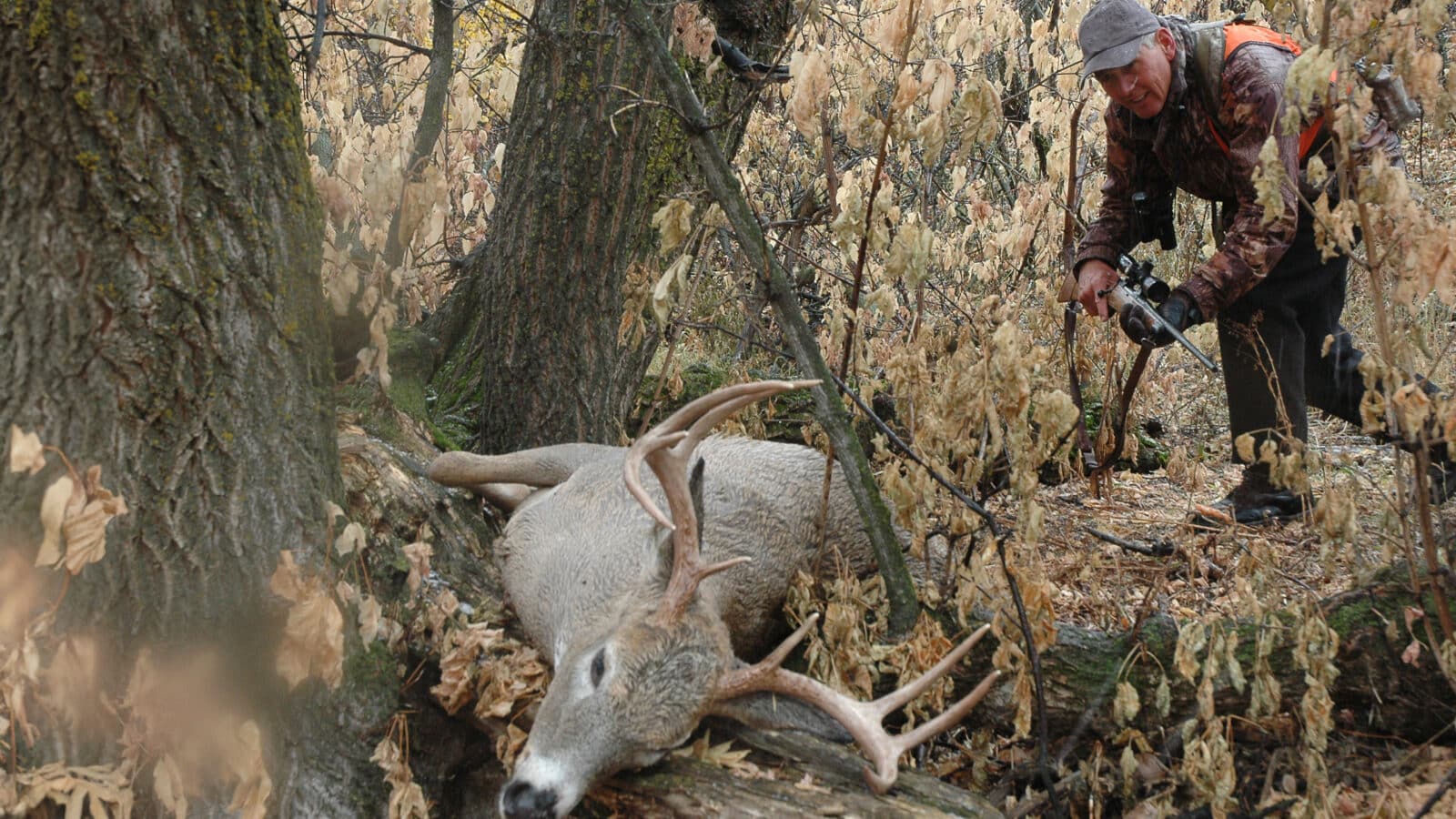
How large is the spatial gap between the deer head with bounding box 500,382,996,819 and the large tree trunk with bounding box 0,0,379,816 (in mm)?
701

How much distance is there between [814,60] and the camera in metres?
3.36

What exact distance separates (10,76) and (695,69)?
331 centimetres

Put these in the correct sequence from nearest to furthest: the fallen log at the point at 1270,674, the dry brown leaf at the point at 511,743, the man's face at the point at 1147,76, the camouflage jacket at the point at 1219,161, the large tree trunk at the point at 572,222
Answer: the dry brown leaf at the point at 511,743
the fallen log at the point at 1270,674
the camouflage jacket at the point at 1219,161
the man's face at the point at 1147,76
the large tree trunk at the point at 572,222

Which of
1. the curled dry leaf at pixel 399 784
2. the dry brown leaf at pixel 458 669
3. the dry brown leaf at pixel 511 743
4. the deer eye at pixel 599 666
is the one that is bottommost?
the curled dry leaf at pixel 399 784

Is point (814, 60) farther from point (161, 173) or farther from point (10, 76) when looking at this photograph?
point (10, 76)

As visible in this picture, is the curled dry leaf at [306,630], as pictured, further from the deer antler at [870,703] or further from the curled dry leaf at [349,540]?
the deer antler at [870,703]

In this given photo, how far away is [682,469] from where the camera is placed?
3.50m

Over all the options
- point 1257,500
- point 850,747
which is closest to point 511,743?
point 850,747

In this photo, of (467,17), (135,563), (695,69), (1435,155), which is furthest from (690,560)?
(1435,155)

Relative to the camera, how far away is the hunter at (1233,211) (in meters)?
4.56

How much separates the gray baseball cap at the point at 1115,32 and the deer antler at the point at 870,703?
2.59 meters

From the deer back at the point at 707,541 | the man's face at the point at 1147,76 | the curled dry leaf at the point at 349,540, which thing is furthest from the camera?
the man's face at the point at 1147,76

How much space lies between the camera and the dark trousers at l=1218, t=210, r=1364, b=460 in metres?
5.09

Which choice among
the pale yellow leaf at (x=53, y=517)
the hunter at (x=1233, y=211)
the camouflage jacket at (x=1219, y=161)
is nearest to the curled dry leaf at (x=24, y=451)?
the pale yellow leaf at (x=53, y=517)
